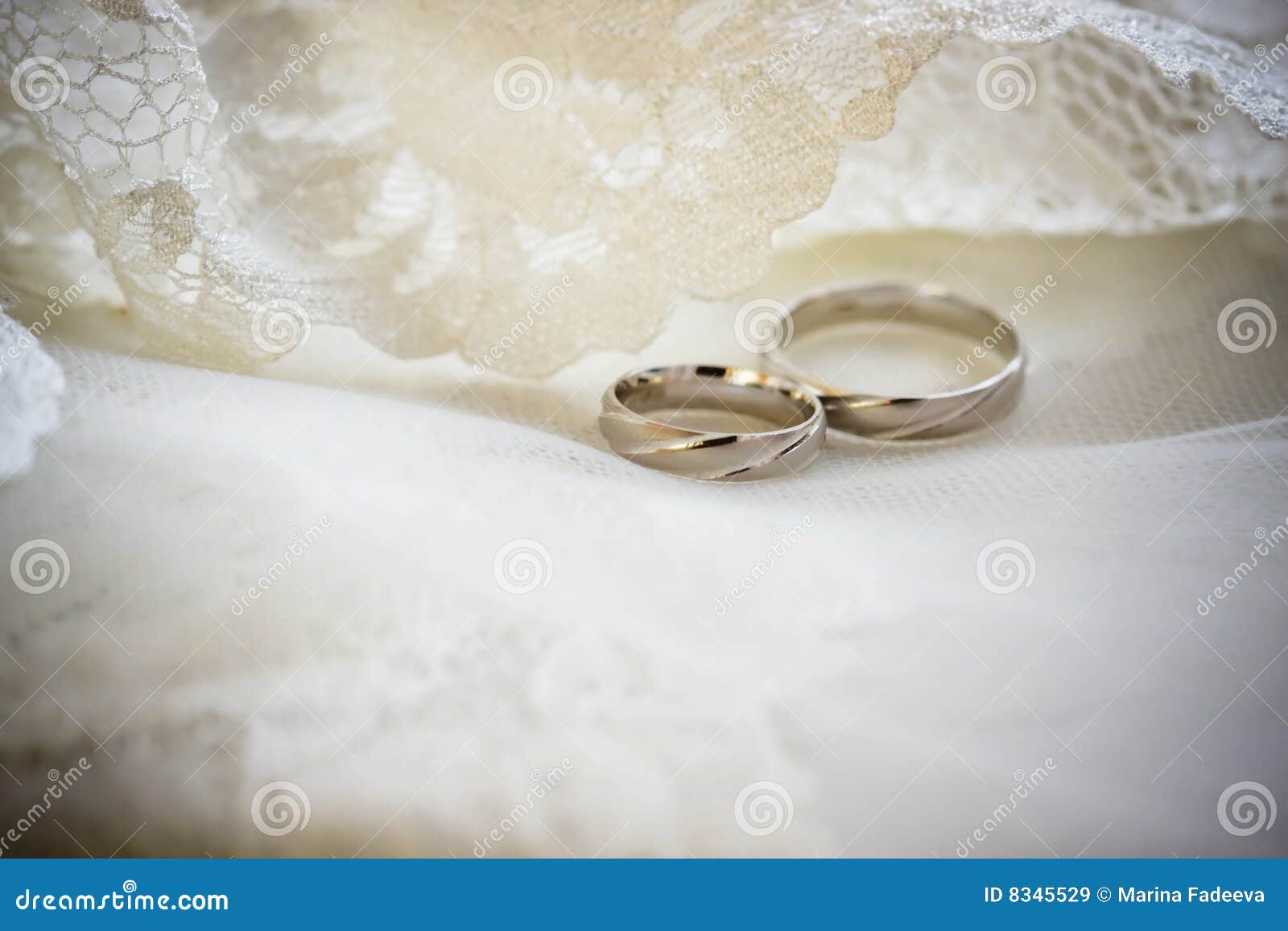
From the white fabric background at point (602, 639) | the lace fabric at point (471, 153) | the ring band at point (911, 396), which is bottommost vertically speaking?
the white fabric background at point (602, 639)

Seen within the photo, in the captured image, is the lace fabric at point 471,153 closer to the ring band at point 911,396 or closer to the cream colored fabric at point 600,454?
the cream colored fabric at point 600,454

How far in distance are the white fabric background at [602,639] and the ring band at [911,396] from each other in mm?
54

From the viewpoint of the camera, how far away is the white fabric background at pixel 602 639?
61 cm

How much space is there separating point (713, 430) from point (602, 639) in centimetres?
35

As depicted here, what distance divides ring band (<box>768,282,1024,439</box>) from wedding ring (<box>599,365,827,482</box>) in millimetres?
39

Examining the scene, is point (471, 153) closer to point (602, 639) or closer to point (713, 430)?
point (713, 430)

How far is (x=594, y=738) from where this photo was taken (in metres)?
0.64

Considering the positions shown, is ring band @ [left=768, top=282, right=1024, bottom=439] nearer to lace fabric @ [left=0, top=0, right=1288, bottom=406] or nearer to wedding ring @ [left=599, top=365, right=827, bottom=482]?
wedding ring @ [left=599, top=365, right=827, bottom=482]

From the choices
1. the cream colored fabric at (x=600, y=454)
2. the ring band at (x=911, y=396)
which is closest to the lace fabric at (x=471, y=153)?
the cream colored fabric at (x=600, y=454)

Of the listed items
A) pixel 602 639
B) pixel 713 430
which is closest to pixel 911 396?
pixel 713 430

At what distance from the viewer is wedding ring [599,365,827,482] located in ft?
2.76

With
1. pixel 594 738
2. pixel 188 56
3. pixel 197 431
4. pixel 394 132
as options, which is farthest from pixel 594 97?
pixel 594 738

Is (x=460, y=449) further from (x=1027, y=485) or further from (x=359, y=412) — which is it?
(x=1027, y=485)

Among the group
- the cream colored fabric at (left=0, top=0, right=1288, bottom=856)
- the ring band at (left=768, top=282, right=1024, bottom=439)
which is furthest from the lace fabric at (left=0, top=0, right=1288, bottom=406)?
the ring band at (left=768, top=282, right=1024, bottom=439)
